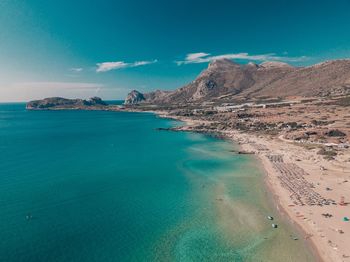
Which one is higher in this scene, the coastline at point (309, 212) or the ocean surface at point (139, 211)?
the coastline at point (309, 212)

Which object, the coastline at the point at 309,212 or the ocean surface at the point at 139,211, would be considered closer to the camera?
the coastline at the point at 309,212

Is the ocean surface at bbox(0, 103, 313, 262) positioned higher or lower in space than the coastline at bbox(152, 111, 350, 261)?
lower

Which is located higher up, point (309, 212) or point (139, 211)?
point (309, 212)

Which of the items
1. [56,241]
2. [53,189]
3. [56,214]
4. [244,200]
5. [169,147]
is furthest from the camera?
[169,147]

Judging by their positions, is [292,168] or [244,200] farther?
[292,168]

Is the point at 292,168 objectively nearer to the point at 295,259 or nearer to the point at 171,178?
the point at 171,178

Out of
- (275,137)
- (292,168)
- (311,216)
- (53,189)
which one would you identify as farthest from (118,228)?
(275,137)

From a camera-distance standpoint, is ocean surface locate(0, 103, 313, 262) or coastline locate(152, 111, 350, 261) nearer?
coastline locate(152, 111, 350, 261)

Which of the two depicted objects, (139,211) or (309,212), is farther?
(139,211)
